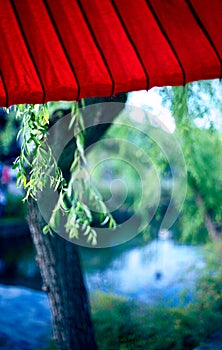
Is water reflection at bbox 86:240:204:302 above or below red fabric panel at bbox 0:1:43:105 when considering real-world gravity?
above

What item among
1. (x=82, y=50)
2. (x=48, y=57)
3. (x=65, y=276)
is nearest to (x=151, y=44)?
(x=82, y=50)

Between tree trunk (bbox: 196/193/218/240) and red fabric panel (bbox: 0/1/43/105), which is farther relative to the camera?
tree trunk (bbox: 196/193/218/240)

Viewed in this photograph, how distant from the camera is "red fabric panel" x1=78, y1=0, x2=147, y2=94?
1677mm

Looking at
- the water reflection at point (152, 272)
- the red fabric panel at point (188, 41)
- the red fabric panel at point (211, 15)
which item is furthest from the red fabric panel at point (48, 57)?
the water reflection at point (152, 272)

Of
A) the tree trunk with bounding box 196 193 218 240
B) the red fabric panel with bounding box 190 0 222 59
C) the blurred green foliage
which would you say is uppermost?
the tree trunk with bounding box 196 193 218 240

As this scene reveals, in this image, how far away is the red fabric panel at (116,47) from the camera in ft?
5.50

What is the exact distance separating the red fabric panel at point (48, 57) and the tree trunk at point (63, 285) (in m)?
1.72

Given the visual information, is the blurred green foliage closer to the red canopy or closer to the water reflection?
the water reflection

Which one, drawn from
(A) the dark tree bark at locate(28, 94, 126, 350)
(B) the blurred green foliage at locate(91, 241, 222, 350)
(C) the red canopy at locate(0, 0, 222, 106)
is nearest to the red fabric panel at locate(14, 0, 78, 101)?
(C) the red canopy at locate(0, 0, 222, 106)

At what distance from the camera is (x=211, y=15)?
166cm

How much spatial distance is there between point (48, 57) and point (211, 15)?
0.50 m

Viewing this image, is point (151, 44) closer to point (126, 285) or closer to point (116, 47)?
point (116, 47)

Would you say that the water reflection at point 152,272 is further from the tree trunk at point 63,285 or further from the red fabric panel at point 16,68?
the red fabric panel at point 16,68

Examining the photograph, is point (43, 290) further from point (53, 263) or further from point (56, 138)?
point (56, 138)
